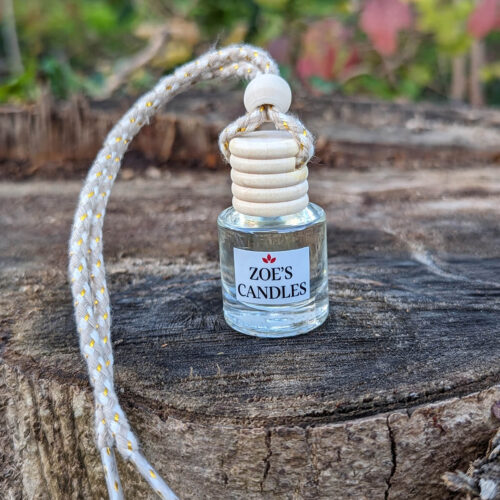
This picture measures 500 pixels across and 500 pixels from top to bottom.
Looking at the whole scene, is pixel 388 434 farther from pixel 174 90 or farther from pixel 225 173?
pixel 225 173

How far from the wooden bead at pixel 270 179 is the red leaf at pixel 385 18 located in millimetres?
1797

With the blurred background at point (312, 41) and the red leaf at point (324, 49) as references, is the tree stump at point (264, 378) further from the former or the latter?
the red leaf at point (324, 49)

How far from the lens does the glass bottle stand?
2.37 ft

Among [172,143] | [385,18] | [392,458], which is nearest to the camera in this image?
[392,458]

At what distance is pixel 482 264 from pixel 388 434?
44cm

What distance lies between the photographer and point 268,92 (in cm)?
72

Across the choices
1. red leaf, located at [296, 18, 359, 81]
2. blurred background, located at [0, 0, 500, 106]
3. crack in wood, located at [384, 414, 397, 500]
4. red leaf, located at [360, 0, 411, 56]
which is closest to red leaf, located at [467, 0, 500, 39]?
blurred background, located at [0, 0, 500, 106]

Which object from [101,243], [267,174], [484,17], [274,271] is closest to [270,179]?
[267,174]

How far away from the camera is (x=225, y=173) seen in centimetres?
152

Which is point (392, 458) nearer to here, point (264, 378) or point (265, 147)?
point (264, 378)

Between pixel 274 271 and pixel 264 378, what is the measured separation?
130 millimetres

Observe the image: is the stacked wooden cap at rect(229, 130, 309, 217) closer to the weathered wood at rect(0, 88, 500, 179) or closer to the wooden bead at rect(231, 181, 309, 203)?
the wooden bead at rect(231, 181, 309, 203)

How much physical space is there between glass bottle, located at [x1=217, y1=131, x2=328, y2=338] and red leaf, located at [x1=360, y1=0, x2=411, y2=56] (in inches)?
69.0

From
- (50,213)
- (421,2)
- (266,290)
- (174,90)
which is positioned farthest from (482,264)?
(421,2)
